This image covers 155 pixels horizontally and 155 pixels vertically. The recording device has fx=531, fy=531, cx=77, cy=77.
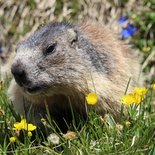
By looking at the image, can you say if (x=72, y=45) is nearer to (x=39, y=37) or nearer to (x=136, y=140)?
(x=39, y=37)

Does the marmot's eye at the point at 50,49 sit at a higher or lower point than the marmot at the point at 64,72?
higher

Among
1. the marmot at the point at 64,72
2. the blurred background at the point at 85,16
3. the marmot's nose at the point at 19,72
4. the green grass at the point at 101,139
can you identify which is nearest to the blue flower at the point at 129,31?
the blurred background at the point at 85,16

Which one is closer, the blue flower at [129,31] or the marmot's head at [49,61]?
the marmot's head at [49,61]

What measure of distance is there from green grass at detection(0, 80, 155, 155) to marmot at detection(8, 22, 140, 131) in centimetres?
30

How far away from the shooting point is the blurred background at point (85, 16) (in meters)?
7.66

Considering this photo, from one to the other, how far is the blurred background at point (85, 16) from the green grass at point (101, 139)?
3301 mm

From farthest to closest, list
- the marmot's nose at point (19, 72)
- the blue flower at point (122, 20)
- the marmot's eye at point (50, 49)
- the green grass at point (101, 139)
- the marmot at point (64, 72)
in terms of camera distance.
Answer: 1. the blue flower at point (122, 20)
2. the marmot's eye at point (50, 49)
3. the marmot at point (64, 72)
4. the marmot's nose at point (19, 72)
5. the green grass at point (101, 139)

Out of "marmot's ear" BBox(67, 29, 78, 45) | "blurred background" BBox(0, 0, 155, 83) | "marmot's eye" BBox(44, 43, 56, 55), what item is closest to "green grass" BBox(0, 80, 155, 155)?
"marmot's eye" BBox(44, 43, 56, 55)

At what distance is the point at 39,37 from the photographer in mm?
4703

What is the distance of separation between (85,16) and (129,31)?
0.68 metres

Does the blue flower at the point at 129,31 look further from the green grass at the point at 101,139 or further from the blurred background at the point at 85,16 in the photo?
the green grass at the point at 101,139

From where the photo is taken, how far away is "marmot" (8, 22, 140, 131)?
14.4 feet

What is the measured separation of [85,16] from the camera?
765 cm

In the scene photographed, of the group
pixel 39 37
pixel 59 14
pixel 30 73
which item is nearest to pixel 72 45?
pixel 39 37
